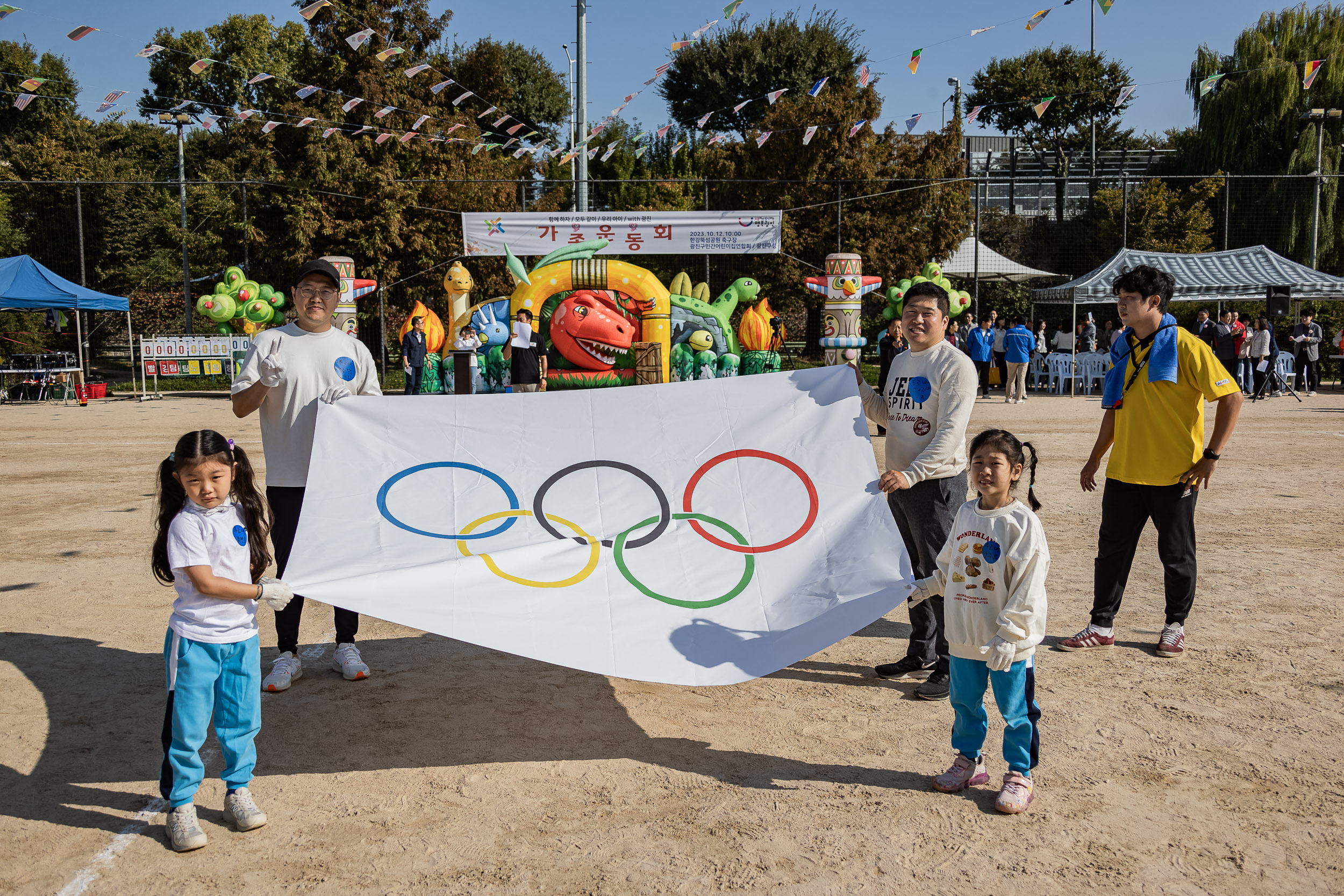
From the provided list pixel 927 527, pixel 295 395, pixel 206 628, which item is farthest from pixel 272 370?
pixel 927 527

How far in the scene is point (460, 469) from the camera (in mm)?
4359

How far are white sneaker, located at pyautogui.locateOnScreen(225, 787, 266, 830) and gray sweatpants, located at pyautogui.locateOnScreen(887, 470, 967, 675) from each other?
109 inches

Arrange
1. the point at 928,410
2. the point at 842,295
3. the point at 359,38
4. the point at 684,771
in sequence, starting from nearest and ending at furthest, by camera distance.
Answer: the point at 684,771 < the point at 928,410 < the point at 359,38 < the point at 842,295

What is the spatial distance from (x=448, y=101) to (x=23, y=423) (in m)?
18.7

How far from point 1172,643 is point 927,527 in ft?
5.16

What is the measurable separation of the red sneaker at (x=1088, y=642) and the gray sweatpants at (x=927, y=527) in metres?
0.82

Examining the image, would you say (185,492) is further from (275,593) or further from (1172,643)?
(1172,643)

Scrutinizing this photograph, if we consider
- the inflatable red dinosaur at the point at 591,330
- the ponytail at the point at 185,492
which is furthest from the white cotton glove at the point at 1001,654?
the inflatable red dinosaur at the point at 591,330

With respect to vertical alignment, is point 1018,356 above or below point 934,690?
above

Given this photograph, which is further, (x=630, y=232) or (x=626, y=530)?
(x=630, y=232)

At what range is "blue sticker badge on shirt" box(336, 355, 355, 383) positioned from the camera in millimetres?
4473

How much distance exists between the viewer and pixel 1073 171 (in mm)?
45281

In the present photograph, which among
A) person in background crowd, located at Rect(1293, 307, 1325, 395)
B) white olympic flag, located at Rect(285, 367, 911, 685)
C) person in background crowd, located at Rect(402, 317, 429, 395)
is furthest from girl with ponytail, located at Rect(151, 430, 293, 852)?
person in background crowd, located at Rect(1293, 307, 1325, 395)

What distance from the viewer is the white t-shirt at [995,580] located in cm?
323
